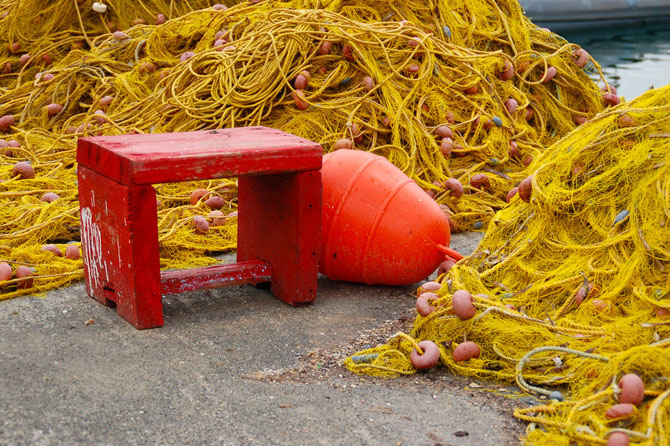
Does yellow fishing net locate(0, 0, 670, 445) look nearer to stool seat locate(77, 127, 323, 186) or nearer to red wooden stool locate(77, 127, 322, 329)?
red wooden stool locate(77, 127, 322, 329)

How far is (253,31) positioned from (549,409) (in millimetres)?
3823

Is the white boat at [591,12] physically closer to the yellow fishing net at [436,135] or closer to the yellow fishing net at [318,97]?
the yellow fishing net at [436,135]

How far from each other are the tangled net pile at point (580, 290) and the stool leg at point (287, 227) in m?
0.57

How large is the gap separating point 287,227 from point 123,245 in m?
0.70

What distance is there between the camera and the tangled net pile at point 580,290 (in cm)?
251

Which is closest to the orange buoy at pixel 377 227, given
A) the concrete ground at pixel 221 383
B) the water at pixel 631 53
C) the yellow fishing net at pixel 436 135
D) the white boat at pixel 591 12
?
the concrete ground at pixel 221 383

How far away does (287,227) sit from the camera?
3533 millimetres

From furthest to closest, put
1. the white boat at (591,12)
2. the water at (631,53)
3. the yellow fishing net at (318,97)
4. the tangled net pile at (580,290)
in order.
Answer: the white boat at (591,12) < the water at (631,53) < the yellow fishing net at (318,97) < the tangled net pile at (580,290)

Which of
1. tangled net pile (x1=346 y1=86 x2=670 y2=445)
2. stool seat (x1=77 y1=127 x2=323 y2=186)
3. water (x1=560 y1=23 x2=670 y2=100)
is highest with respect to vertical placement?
stool seat (x1=77 y1=127 x2=323 y2=186)

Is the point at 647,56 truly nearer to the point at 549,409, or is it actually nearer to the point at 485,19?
the point at 485,19

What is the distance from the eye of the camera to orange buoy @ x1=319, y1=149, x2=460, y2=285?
3676mm

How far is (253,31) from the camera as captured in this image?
5672mm

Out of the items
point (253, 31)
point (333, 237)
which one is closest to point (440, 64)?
point (253, 31)

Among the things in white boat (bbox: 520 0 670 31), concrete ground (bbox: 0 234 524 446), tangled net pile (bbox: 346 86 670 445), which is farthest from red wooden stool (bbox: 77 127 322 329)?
white boat (bbox: 520 0 670 31)
